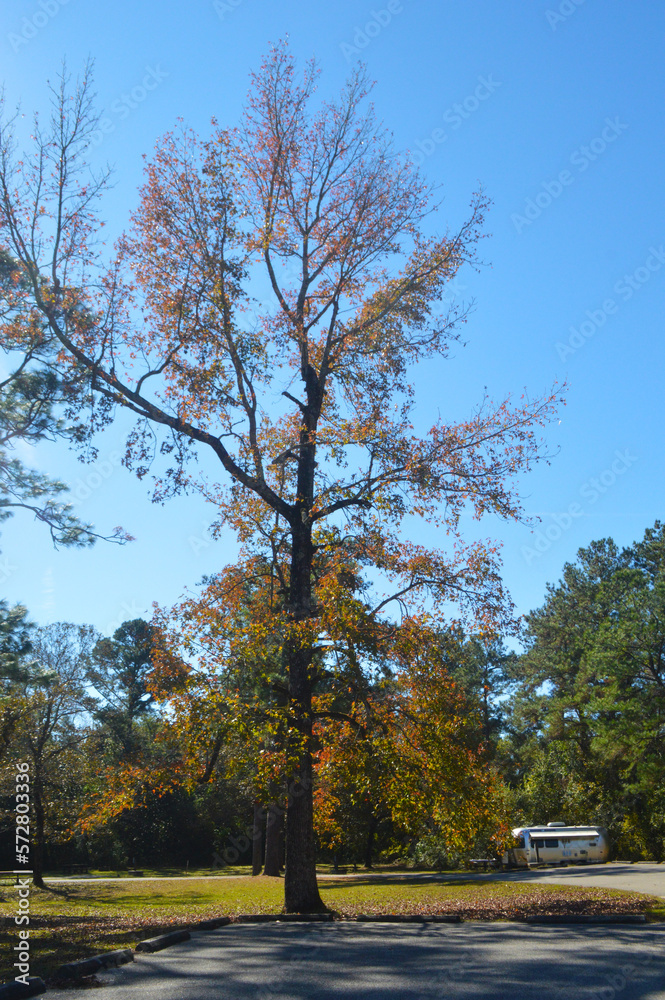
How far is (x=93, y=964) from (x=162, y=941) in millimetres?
2001

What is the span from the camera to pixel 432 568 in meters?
15.0

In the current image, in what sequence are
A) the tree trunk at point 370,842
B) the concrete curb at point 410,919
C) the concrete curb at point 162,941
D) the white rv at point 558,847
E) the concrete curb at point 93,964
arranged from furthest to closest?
1. the tree trunk at point 370,842
2. the white rv at point 558,847
3. the concrete curb at point 410,919
4. the concrete curb at point 162,941
5. the concrete curb at point 93,964

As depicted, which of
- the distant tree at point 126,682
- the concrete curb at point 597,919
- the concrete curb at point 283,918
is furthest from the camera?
the distant tree at point 126,682

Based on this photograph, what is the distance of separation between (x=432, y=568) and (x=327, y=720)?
3.99m

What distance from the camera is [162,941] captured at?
8.27m

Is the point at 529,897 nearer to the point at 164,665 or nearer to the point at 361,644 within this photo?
the point at 361,644

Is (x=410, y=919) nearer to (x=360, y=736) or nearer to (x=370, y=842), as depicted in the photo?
(x=360, y=736)

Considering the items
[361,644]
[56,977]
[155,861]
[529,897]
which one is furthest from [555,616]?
[56,977]

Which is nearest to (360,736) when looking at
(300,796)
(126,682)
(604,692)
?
(300,796)

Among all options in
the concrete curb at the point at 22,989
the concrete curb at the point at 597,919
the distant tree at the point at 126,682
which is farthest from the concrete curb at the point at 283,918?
the distant tree at the point at 126,682

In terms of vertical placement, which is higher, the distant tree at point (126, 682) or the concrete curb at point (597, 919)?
the distant tree at point (126, 682)

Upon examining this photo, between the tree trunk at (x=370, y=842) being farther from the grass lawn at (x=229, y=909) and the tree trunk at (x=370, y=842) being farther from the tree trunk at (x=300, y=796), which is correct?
the tree trunk at (x=300, y=796)

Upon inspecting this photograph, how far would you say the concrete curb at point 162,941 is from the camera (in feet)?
26.0

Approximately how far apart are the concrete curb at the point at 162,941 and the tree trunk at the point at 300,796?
12.9 ft
